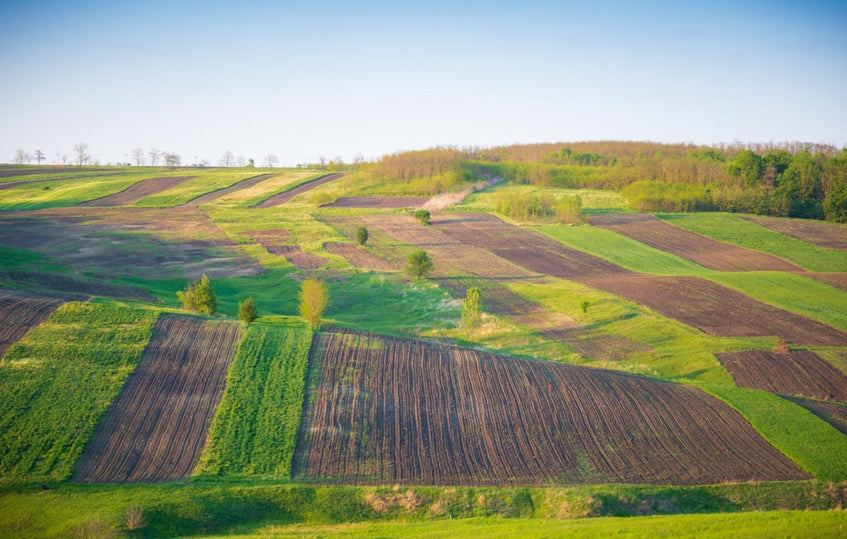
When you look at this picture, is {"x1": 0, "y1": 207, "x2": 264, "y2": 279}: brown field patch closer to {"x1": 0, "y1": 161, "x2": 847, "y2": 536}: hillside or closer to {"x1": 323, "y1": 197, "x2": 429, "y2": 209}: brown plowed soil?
{"x1": 0, "y1": 161, "x2": 847, "y2": 536}: hillside

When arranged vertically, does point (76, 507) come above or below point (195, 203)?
below

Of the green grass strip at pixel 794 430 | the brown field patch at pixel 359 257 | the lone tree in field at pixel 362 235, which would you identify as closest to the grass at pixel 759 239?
the green grass strip at pixel 794 430

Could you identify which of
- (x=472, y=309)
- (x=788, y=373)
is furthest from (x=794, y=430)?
(x=472, y=309)

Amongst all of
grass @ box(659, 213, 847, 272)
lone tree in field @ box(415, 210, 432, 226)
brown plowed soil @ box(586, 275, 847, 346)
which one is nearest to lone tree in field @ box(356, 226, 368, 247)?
lone tree in field @ box(415, 210, 432, 226)

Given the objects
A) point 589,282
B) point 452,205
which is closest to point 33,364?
point 589,282

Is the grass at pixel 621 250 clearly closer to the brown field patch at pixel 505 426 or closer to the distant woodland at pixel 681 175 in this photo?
the distant woodland at pixel 681 175

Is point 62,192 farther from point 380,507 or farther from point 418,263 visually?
point 380,507

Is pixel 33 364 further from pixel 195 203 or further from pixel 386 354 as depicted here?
pixel 195 203
